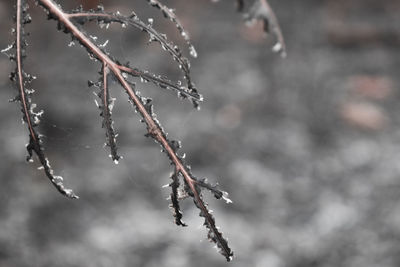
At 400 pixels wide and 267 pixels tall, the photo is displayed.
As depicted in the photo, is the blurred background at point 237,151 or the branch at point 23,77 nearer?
the branch at point 23,77

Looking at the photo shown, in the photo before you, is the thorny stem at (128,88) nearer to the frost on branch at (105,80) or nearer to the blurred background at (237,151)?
the frost on branch at (105,80)

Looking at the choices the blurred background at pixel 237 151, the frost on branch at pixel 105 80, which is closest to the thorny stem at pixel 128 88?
the frost on branch at pixel 105 80

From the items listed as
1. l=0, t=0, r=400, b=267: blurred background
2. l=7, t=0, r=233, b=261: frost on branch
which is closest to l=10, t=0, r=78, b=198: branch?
l=7, t=0, r=233, b=261: frost on branch

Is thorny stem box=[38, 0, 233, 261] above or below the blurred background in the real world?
below

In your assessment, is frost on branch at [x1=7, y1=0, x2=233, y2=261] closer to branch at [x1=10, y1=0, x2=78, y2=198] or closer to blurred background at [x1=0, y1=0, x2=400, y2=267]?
branch at [x1=10, y1=0, x2=78, y2=198]

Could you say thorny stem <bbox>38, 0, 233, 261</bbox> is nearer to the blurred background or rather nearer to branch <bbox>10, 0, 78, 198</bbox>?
branch <bbox>10, 0, 78, 198</bbox>

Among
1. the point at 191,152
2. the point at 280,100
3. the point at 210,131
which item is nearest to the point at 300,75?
the point at 280,100

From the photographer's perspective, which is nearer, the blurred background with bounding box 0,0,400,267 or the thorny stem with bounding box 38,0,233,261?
the thorny stem with bounding box 38,0,233,261

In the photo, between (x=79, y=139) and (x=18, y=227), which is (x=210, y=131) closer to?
(x=79, y=139)

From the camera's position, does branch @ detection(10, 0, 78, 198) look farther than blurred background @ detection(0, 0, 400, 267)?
No
